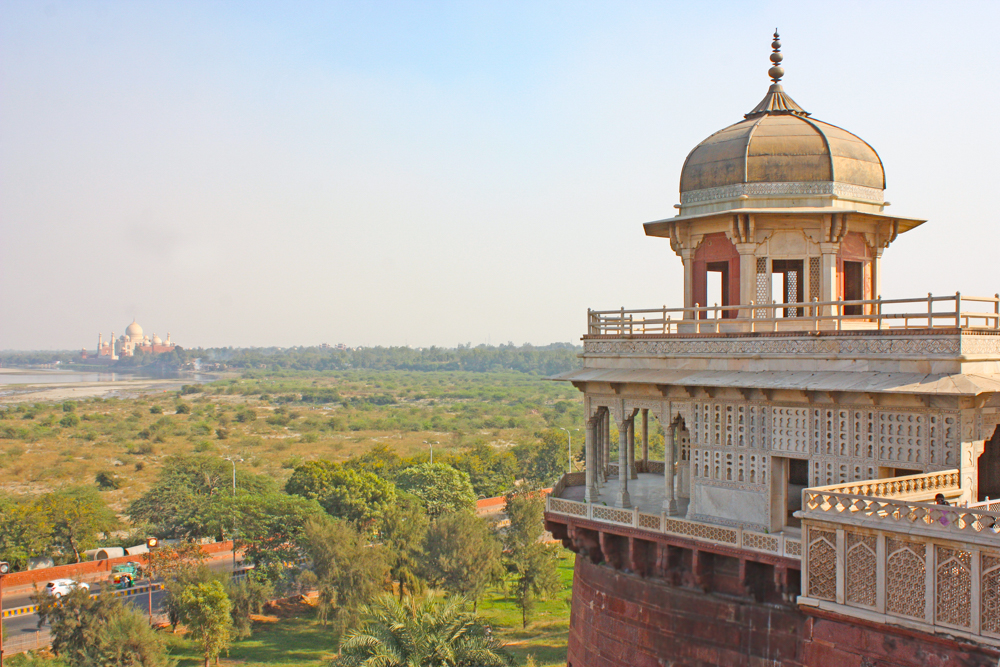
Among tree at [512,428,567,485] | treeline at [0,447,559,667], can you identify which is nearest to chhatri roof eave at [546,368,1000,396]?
treeline at [0,447,559,667]

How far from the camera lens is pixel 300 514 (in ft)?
132

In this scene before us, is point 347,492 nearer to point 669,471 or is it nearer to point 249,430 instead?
point 669,471

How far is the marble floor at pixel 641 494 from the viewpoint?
52.7 ft

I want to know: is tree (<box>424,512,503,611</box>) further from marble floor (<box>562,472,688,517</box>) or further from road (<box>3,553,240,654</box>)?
marble floor (<box>562,472,688,517</box>)

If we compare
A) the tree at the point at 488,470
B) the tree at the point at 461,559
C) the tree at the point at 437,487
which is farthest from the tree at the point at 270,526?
the tree at the point at 488,470

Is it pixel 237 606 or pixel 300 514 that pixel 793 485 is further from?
pixel 300 514

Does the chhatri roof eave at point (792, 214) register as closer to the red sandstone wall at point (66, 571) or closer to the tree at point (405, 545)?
the tree at point (405, 545)

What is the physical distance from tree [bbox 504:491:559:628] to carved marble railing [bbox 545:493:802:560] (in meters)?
21.5

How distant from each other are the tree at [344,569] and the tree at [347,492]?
14.0 ft

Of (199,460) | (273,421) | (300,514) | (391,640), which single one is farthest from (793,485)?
(273,421)

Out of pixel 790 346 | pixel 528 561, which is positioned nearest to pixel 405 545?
pixel 528 561

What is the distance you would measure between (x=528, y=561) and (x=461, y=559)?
10.7ft

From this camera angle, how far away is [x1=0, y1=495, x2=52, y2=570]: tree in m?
39.2

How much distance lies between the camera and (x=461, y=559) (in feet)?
118
